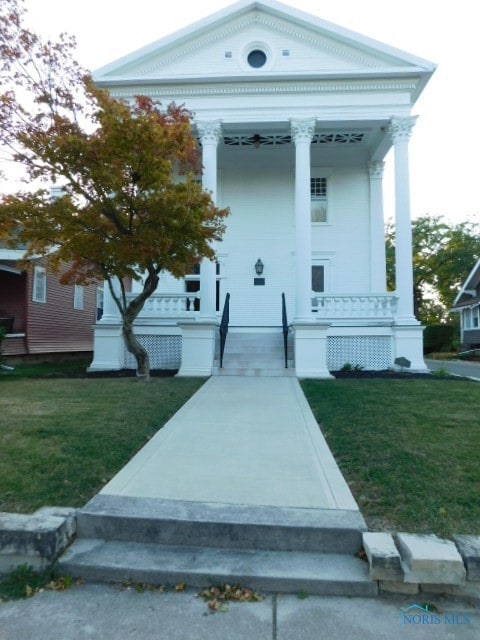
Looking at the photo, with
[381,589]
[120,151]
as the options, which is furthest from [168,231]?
[381,589]

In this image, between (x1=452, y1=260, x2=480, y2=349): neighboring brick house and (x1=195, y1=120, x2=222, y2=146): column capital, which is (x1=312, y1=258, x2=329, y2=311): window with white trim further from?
(x1=452, y1=260, x2=480, y2=349): neighboring brick house

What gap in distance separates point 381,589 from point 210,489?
154 centimetres

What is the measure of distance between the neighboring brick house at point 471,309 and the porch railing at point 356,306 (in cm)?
1835

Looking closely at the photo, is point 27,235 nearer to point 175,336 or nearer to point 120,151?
point 120,151

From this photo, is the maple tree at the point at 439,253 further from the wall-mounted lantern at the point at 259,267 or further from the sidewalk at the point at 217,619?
the sidewalk at the point at 217,619

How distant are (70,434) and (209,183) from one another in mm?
8426

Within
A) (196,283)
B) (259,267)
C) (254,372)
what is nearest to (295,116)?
(259,267)

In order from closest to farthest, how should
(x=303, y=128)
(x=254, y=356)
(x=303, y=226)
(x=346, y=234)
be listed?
(x=254, y=356)
(x=303, y=226)
(x=303, y=128)
(x=346, y=234)

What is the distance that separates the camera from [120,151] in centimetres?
764

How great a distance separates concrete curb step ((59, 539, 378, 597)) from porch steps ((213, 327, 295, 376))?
763 centimetres

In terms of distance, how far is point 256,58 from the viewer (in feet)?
42.6

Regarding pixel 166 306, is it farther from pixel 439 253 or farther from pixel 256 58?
pixel 439 253

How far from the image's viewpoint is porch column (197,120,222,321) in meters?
11.6

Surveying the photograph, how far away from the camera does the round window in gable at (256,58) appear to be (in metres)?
12.9
